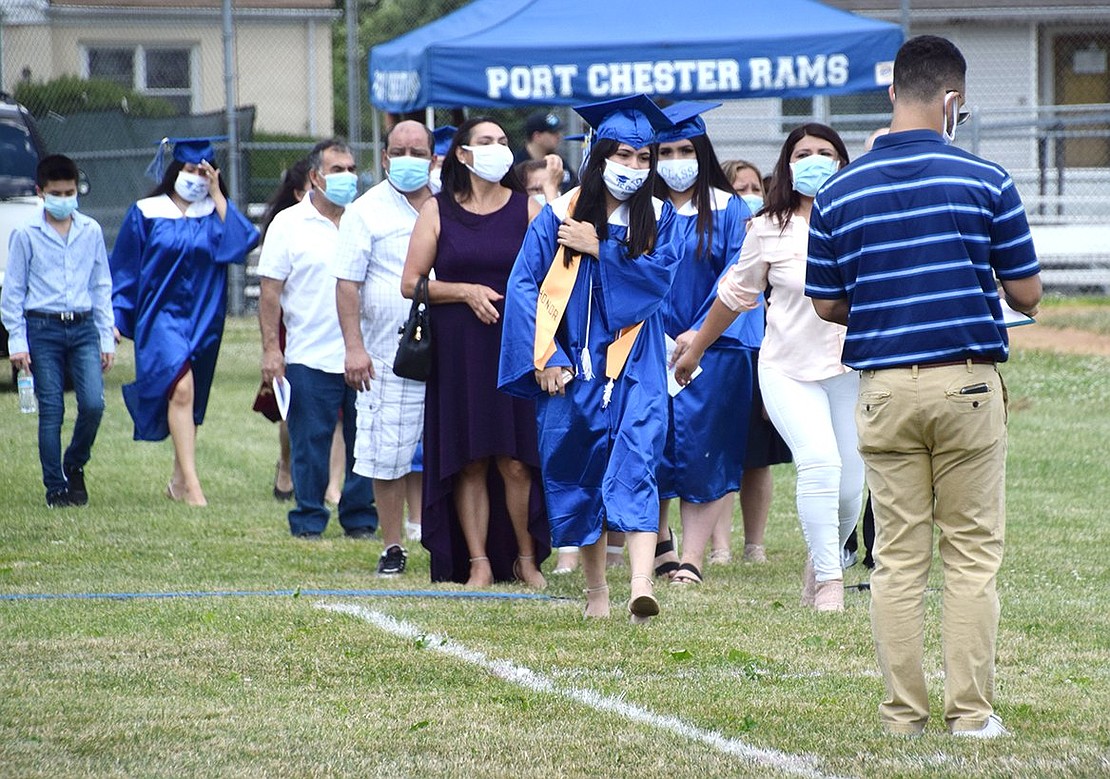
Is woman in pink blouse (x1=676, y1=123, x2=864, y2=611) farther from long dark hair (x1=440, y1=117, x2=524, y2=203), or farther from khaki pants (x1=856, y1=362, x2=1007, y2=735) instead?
khaki pants (x1=856, y1=362, x2=1007, y2=735)

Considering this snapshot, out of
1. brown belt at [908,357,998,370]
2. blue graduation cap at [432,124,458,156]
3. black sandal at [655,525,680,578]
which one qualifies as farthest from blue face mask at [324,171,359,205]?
brown belt at [908,357,998,370]

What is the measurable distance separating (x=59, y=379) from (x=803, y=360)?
5.14 meters

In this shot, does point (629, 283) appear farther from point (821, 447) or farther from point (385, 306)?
point (385, 306)

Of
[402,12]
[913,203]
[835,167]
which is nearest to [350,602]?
[835,167]

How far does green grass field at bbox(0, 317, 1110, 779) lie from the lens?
458 cm

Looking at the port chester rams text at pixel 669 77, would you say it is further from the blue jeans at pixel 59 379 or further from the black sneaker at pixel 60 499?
the black sneaker at pixel 60 499

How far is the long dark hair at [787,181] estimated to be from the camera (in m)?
6.77

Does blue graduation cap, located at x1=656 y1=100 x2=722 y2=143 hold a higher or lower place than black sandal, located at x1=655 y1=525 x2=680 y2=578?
higher

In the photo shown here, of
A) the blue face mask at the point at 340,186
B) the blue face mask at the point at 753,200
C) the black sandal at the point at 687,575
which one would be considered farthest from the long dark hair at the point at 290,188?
the black sandal at the point at 687,575

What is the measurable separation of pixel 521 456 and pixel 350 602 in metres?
1.01

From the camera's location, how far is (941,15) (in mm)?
25141

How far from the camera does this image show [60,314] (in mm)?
9938

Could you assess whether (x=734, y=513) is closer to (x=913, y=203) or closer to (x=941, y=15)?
(x=913, y=203)

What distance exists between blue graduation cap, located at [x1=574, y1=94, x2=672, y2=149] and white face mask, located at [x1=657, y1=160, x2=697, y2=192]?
100cm
